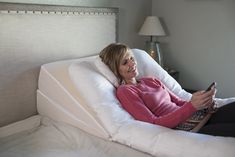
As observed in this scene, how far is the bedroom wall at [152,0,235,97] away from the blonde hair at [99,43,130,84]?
1524 millimetres

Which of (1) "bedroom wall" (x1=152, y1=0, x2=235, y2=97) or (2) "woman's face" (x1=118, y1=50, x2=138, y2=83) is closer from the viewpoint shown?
(2) "woman's face" (x1=118, y1=50, x2=138, y2=83)

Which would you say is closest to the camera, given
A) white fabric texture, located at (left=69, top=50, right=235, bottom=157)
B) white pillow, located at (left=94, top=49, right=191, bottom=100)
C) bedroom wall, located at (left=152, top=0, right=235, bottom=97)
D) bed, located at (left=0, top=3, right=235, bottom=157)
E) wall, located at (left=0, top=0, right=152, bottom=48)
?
white fabric texture, located at (left=69, top=50, right=235, bottom=157)

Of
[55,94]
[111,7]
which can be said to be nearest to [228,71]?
[111,7]

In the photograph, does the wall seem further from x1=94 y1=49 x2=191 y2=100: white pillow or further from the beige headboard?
x1=94 y1=49 x2=191 y2=100: white pillow

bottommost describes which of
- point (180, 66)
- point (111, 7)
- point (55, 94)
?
point (180, 66)

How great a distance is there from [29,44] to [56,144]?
69 centimetres

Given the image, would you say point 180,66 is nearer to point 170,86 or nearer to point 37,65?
point 170,86

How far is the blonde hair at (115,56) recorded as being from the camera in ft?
5.91

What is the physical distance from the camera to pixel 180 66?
129 inches

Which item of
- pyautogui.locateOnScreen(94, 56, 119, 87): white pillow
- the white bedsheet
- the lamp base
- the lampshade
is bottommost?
the white bedsheet

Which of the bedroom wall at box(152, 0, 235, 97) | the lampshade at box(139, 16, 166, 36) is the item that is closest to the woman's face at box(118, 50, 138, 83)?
the lampshade at box(139, 16, 166, 36)

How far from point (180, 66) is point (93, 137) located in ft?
6.40

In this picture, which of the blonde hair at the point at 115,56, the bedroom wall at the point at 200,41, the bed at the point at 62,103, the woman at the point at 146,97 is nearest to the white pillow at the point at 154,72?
the bed at the point at 62,103

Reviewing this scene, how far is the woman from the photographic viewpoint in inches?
57.3
